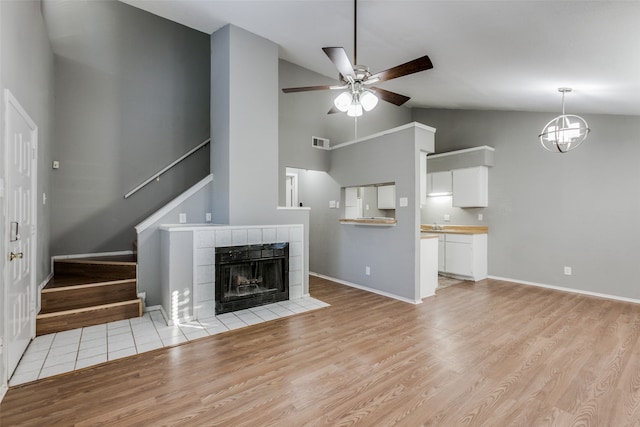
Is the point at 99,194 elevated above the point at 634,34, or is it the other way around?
the point at 634,34

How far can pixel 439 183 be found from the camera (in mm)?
6285

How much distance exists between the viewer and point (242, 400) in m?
2.05

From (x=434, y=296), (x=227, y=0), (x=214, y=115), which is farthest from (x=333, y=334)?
(x=227, y=0)

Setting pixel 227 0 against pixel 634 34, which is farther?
pixel 227 0

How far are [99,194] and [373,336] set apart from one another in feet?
13.9

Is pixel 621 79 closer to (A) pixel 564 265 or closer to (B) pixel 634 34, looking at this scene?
(B) pixel 634 34

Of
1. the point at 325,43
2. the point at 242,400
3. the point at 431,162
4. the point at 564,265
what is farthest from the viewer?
the point at 431,162

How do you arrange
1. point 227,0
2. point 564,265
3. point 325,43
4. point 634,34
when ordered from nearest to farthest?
1. point 634,34
2. point 227,0
3. point 325,43
4. point 564,265

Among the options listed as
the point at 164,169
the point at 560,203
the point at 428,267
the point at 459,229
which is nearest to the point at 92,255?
the point at 164,169

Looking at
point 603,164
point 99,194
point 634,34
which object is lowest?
point 99,194

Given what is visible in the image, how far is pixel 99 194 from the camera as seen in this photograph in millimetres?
4379

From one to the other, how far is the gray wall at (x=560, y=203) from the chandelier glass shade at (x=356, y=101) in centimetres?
406

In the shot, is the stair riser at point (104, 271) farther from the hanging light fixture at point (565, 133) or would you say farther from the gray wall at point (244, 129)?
the hanging light fixture at point (565, 133)

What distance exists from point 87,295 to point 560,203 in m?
6.77
